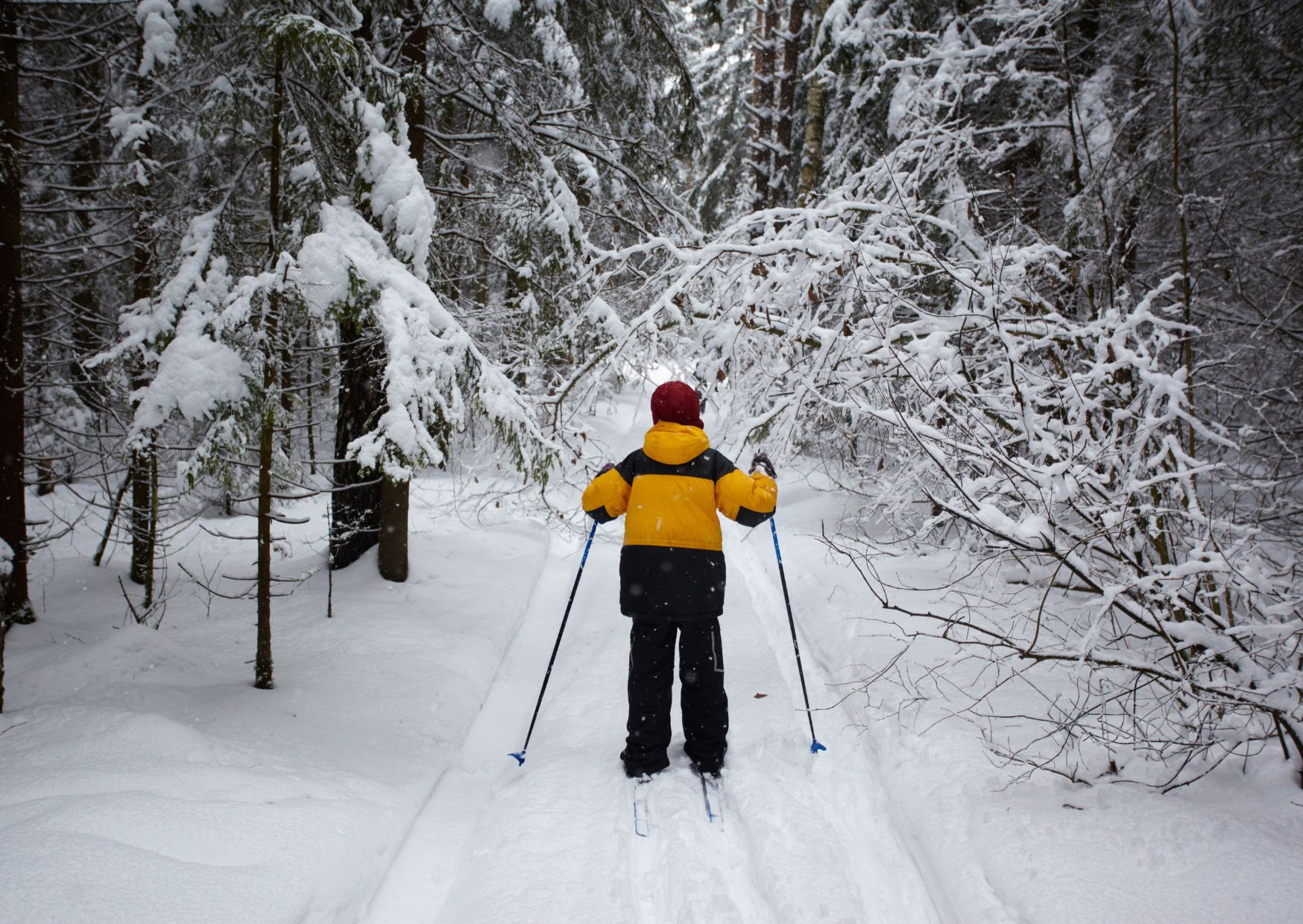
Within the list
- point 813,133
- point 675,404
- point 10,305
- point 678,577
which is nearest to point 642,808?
point 678,577

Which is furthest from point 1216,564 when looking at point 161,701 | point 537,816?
point 161,701

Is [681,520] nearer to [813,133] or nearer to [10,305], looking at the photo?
[10,305]

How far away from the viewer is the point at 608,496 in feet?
13.1

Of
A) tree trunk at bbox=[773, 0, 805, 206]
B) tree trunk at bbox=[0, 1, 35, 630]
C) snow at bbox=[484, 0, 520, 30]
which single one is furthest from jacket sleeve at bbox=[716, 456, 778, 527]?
tree trunk at bbox=[773, 0, 805, 206]

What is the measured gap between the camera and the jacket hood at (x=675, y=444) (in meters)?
3.84

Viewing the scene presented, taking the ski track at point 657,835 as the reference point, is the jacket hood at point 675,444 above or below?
above

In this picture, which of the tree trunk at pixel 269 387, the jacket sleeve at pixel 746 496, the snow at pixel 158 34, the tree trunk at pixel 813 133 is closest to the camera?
the jacket sleeve at pixel 746 496

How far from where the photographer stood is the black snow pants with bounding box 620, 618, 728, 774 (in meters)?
3.83

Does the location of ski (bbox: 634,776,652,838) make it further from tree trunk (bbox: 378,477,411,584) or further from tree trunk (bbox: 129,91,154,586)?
tree trunk (bbox: 129,91,154,586)

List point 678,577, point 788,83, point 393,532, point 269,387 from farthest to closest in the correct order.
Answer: point 788,83
point 393,532
point 269,387
point 678,577

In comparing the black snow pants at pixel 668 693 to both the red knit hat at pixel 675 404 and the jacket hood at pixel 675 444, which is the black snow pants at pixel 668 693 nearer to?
the jacket hood at pixel 675 444

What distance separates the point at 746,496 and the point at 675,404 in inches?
28.0

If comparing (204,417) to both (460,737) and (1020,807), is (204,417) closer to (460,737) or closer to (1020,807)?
(460,737)

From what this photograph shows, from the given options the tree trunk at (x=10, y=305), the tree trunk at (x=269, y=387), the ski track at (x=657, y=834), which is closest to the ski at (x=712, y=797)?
the ski track at (x=657, y=834)
